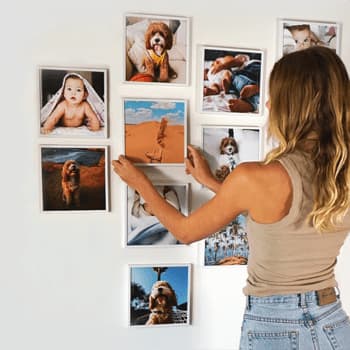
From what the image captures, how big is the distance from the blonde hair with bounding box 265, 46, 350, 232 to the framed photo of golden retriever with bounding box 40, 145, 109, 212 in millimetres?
446

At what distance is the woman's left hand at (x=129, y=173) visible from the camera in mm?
984

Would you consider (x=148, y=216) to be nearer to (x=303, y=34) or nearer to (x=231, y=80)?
(x=231, y=80)

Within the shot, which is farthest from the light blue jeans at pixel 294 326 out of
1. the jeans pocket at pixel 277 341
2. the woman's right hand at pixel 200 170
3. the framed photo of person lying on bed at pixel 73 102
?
the framed photo of person lying on bed at pixel 73 102

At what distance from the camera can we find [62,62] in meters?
0.99

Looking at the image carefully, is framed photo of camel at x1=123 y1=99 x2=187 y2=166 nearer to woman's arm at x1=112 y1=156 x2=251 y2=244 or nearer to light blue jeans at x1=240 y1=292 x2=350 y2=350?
woman's arm at x1=112 y1=156 x2=251 y2=244

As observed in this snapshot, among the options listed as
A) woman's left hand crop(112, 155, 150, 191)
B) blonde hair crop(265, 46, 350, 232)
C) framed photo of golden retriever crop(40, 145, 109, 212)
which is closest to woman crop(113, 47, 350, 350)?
blonde hair crop(265, 46, 350, 232)

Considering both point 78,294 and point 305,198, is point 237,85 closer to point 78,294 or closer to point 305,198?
point 305,198

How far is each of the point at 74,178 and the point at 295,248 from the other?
557 millimetres

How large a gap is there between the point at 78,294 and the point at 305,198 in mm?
638

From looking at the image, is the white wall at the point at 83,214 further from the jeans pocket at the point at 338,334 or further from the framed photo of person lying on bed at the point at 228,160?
the jeans pocket at the point at 338,334

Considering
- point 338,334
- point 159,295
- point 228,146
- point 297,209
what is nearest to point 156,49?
point 228,146

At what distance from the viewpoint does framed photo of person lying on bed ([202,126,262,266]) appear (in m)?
1.07

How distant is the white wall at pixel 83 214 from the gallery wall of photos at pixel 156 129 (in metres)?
0.02

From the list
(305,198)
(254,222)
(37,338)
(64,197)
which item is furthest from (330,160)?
(37,338)
